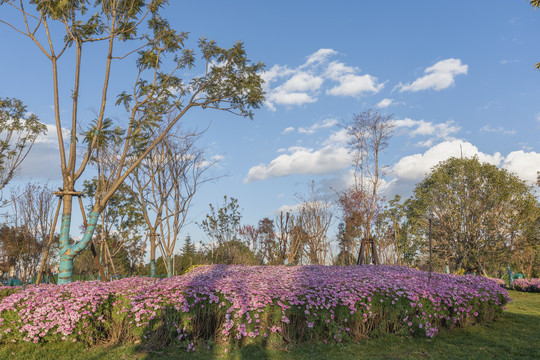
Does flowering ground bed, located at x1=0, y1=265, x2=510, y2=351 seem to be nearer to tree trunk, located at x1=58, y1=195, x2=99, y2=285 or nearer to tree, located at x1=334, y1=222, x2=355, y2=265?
tree trunk, located at x1=58, y1=195, x2=99, y2=285

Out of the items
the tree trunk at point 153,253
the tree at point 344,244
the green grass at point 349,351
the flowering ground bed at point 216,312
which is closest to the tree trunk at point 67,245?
the flowering ground bed at point 216,312

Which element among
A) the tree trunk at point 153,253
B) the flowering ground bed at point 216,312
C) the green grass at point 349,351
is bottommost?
the green grass at point 349,351

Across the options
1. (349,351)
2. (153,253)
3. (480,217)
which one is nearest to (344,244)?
(480,217)

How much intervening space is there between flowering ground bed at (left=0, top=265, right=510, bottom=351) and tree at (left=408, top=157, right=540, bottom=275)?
14552mm

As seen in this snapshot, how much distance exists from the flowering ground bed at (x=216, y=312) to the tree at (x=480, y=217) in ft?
47.7

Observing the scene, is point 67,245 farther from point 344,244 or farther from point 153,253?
point 344,244

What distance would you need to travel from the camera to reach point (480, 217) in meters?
19.7

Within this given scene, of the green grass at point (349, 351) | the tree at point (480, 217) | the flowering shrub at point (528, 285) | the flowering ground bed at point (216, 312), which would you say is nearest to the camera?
the green grass at point (349, 351)

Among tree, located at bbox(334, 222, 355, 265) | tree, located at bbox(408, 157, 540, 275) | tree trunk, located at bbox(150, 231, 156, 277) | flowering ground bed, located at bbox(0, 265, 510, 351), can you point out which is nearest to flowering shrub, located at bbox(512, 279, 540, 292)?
tree, located at bbox(408, 157, 540, 275)

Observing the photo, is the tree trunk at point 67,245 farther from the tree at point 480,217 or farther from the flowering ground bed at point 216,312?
the tree at point 480,217

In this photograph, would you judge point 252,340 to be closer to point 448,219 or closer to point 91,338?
point 91,338

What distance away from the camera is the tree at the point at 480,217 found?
19.8m

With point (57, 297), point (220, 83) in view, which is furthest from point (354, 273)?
point (220, 83)

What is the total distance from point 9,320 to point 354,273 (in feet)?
21.5
